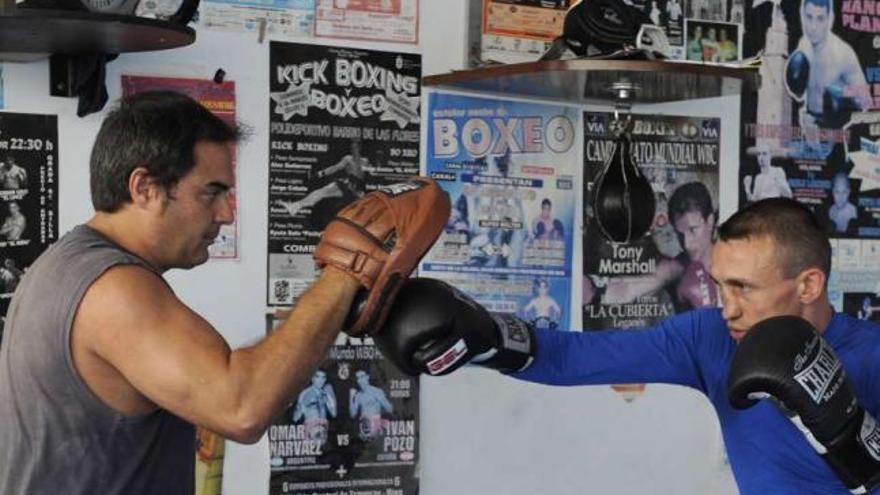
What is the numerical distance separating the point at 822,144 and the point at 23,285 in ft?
7.90

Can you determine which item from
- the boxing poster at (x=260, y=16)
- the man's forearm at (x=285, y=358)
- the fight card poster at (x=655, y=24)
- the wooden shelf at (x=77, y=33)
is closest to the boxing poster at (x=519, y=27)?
the fight card poster at (x=655, y=24)

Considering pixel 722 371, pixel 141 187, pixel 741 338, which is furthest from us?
pixel 722 371

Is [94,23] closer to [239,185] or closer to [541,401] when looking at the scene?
[239,185]

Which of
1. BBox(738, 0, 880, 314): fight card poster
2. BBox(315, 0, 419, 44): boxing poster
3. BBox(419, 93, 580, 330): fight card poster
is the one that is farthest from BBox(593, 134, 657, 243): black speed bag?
BBox(315, 0, 419, 44): boxing poster

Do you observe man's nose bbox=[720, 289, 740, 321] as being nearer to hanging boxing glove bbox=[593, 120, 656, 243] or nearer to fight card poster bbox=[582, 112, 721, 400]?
hanging boxing glove bbox=[593, 120, 656, 243]

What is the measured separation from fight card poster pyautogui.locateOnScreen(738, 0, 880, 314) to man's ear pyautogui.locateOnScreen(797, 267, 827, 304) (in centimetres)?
117

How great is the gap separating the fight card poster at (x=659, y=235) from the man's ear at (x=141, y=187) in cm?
162

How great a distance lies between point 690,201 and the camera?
353cm

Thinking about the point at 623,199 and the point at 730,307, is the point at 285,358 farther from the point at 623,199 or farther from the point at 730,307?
the point at 623,199

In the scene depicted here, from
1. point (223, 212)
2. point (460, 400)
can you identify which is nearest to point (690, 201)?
point (460, 400)

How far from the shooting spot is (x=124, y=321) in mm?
1764

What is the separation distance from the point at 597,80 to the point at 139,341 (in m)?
1.55

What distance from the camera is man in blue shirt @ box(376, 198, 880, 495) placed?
2369 millimetres

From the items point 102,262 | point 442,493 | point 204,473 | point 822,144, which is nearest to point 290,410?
point 204,473
